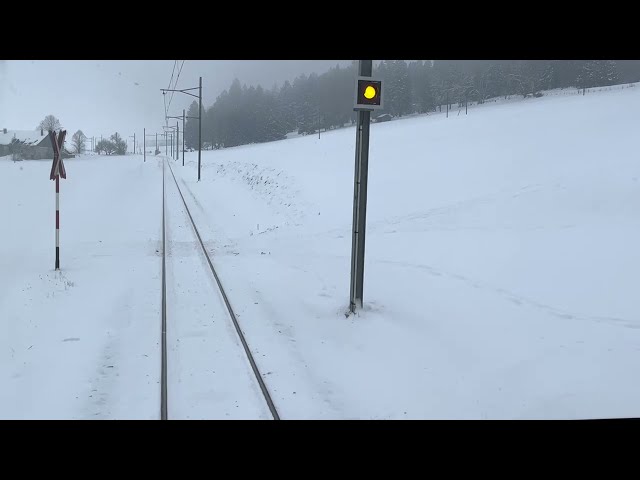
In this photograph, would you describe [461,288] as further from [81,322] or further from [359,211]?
[81,322]

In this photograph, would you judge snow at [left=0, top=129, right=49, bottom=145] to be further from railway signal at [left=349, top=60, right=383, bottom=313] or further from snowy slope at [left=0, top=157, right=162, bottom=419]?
railway signal at [left=349, top=60, right=383, bottom=313]

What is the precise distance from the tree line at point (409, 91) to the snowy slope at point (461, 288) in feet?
131

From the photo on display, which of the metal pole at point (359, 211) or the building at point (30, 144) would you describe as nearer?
the metal pole at point (359, 211)

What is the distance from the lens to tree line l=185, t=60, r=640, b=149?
2378 inches

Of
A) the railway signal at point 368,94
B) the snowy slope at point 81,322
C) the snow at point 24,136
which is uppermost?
the snow at point 24,136

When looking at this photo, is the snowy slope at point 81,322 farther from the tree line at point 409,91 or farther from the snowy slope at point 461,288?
the tree line at point 409,91

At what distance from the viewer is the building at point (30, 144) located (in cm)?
5584

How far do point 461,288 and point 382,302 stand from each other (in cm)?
152

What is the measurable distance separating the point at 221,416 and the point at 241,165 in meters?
37.2

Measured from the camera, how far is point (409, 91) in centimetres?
6619

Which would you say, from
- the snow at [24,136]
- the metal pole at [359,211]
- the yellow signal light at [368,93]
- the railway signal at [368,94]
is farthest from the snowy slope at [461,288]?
the snow at [24,136]
